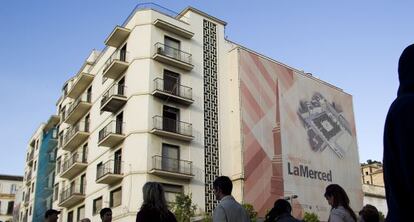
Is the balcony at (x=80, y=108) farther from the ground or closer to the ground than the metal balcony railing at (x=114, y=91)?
farther from the ground

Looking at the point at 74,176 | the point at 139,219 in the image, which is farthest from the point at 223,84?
the point at 139,219

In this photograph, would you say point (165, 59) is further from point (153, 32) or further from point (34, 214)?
point (34, 214)

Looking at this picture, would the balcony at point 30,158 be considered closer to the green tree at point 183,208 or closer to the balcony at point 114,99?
the balcony at point 114,99

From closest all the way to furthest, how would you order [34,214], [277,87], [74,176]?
1. [277,87]
2. [74,176]
3. [34,214]

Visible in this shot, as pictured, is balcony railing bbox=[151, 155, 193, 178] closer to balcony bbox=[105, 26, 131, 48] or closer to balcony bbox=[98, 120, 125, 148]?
balcony bbox=[98, 120, 125, 148]

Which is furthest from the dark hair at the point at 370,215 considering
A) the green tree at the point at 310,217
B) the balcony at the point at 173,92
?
the green tree at the point at 310,217

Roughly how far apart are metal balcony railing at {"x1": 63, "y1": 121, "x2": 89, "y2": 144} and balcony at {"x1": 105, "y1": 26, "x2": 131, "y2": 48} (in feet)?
24.4

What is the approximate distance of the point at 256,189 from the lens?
3045 cm

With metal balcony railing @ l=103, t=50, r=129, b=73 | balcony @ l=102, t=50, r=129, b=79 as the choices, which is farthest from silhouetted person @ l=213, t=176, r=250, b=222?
metal balcony railing @ l=103, t=50, r=129, b=73

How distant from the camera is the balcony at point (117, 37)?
1262 inches

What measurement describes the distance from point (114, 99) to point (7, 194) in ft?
172

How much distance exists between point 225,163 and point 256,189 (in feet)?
8.10

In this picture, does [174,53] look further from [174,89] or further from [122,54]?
[122,54]

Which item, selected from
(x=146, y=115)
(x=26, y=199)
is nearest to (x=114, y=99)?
(x=146, y=115)
